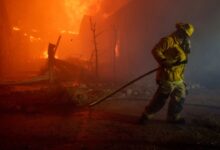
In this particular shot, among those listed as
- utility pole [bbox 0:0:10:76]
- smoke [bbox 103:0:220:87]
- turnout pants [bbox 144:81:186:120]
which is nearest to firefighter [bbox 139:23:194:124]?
turnout pants [bbox 144:81:186:120]

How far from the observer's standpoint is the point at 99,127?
21.1ft

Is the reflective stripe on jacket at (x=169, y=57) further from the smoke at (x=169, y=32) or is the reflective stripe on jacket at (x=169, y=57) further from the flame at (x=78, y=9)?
the flame at (x=78, y=9)

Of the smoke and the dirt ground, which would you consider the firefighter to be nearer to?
the dirt ground

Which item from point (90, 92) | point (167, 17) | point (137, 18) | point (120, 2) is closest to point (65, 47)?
point (120, 2)

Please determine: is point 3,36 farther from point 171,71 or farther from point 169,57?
point 171,71

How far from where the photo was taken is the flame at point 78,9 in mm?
28947

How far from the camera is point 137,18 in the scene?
1852 cm

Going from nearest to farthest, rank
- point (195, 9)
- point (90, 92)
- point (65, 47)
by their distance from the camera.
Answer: point (90, 92)
point (195, 9)
point (65, 47)

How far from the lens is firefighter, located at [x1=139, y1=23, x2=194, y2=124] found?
634 cm

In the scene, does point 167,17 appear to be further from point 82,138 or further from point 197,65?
point 82,138

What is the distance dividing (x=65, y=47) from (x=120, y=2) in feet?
46.5

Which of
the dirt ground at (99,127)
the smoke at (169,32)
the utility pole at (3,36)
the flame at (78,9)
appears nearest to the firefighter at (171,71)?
the dirt ground at (99,127)

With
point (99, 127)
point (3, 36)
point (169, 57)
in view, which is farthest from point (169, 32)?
point (99, 127)

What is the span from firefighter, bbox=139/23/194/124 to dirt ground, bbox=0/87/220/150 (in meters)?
0.38
